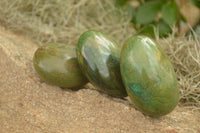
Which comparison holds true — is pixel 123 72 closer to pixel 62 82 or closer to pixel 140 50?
pixel 140 50

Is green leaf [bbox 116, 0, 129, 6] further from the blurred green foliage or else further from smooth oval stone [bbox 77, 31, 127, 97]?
smooth oval stone [bbox 77, 31, 127, 97]

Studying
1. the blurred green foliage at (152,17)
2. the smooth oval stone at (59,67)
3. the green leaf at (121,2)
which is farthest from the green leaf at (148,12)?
the smooth oval stone at (59,67)

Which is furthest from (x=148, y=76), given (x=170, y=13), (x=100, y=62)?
(x=170, y=13)

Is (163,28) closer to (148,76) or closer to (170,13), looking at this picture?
(170,13)

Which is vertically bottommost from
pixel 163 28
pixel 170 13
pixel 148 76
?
pixel 163 28

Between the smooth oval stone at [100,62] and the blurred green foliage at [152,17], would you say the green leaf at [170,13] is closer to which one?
the blurred green foliage at [152,17]

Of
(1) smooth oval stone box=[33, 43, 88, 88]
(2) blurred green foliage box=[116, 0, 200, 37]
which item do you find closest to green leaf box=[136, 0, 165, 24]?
(2) blurred green foliage box=[116, 0, 200, 37]
